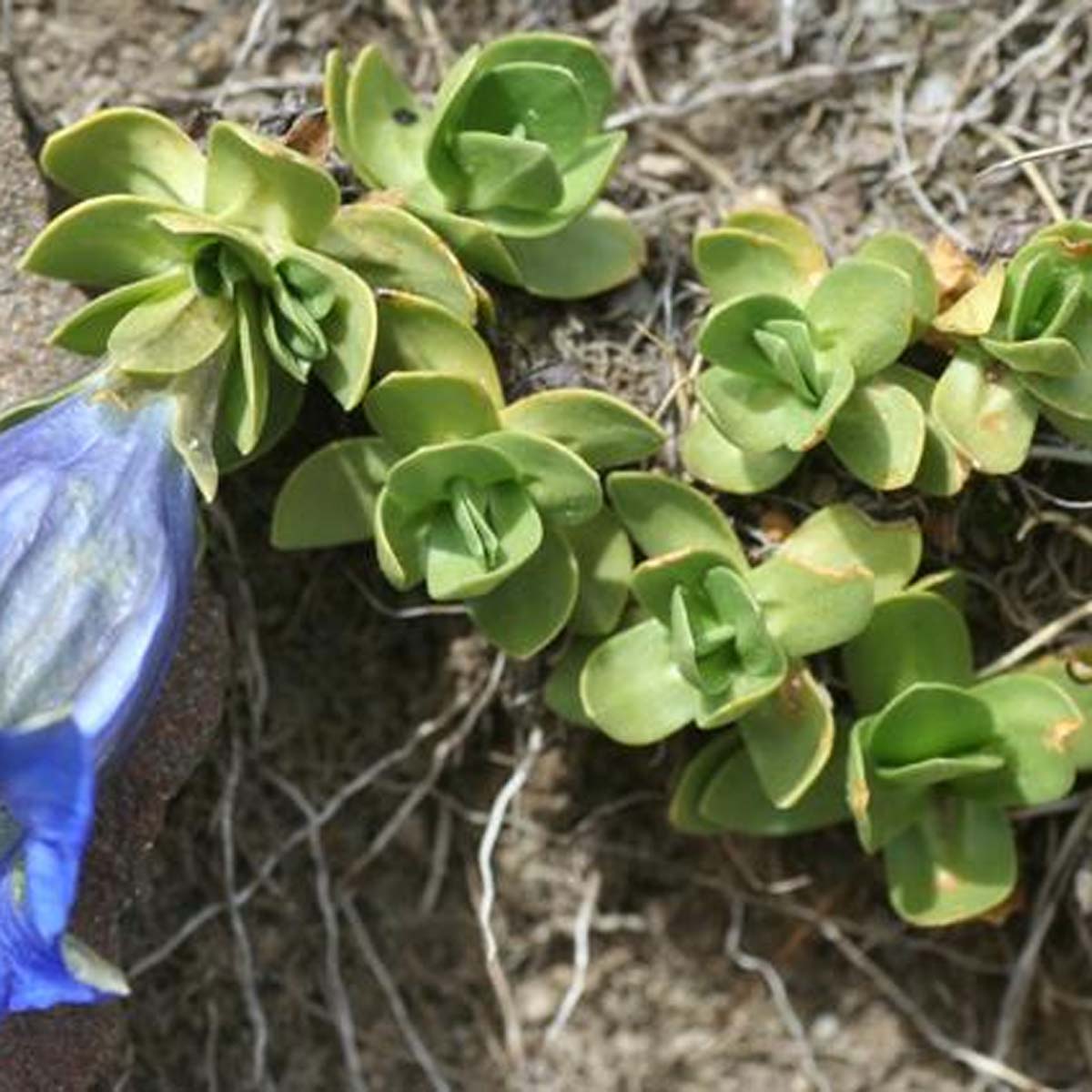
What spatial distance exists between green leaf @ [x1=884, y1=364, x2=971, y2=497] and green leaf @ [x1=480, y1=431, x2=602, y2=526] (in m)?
0.27

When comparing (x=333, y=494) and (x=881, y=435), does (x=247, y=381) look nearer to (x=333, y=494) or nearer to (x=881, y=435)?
(x=333, y=494)

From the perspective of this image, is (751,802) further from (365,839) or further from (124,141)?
(124,141)

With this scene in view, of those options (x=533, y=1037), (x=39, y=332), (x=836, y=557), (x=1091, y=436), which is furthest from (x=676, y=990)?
(x=39, y=332)

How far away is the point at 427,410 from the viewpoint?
1897 mm

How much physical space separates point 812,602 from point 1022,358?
256mm

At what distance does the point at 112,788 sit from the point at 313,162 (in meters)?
0.54

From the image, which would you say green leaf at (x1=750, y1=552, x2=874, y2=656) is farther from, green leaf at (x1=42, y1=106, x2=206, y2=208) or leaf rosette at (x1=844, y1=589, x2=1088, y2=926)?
green leaf at (x1=42, y1=106, x2=206, y2=208)

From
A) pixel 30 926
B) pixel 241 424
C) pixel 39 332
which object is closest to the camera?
pixel 30 926

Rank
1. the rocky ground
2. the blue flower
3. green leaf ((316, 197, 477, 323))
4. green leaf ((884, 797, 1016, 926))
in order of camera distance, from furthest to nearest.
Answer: the rocky ground
green leaf ((884, 797, 1016, 926))
green leaf ((316, 197, 477, 323))
the blue flower

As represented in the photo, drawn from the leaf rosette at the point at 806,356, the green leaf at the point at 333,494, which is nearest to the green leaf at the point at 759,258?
the leaf rosette at the point at 806,356

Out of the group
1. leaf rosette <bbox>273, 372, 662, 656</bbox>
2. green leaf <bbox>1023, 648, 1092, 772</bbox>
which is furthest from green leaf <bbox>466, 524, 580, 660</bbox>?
green leaf <bbox>1023, 648, 1092, 772</bbox>

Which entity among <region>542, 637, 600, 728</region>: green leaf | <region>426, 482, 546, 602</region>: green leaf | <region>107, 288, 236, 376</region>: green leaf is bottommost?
<region>542, 637, 600, 728</region>: green leaf

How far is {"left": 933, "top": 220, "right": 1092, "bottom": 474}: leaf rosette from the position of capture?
73.7 inches

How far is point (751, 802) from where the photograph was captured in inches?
81.1
